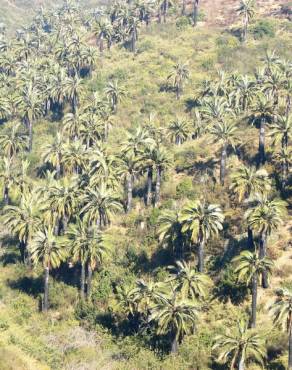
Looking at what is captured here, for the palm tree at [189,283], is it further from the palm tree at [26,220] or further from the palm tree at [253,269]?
the palm tree at [26,220]

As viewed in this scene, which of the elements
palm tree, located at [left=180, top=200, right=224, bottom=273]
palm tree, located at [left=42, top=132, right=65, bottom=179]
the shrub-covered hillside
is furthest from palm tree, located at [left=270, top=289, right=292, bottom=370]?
palm tree, located at [left=42, top=132, right=65, bottom=179]

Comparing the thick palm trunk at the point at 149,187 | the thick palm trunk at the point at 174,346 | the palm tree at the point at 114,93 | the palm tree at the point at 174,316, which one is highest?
the palm tree at the point at 114,93

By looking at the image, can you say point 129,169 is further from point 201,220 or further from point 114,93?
point 114,93

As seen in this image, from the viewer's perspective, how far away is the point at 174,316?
48.6 m

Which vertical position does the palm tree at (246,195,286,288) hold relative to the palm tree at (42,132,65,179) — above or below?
above

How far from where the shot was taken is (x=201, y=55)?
4929 inches

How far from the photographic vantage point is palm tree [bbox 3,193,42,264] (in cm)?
6400

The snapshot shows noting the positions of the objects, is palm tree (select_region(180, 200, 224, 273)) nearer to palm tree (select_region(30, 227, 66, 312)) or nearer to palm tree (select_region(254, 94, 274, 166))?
palm tree (select_region(30, 227, 66, 312))

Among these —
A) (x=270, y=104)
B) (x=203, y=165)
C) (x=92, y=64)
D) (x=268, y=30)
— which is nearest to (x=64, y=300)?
(x=203, y=165)

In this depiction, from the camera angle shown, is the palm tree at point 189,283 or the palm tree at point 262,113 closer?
the palm tree at point 189,283

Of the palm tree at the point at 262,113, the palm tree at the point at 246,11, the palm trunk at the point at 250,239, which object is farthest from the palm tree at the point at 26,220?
the palm tree at the point at 246,11

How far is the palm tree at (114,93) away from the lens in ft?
342

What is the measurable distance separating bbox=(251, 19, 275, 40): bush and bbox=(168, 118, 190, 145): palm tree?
55.1 meters

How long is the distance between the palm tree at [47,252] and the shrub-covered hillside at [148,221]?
0.49 ft
